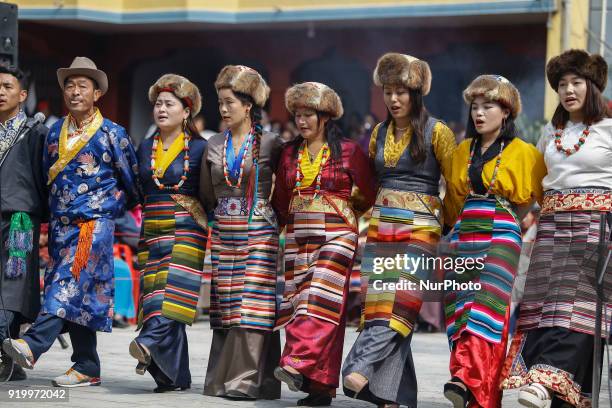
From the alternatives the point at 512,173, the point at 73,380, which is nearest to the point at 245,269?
the point at 73,380

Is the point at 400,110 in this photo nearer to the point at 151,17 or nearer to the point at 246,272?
the point at 246,272

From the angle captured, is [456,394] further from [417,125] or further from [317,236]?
[417,125]

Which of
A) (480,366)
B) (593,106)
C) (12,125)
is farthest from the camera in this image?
(12,125)

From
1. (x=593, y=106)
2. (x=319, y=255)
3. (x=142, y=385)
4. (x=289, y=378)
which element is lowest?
(x=142, y=385)

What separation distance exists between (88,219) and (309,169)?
1445mm

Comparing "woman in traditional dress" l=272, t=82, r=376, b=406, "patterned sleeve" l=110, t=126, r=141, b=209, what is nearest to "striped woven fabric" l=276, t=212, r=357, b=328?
"woman in traditional dress" l=272, t=82, r=376, b=406

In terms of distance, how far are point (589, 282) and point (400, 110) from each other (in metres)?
1.40

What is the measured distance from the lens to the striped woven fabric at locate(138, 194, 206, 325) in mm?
7352

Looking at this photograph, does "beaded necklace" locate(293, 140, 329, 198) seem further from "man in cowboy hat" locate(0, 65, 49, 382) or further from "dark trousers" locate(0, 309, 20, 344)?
"dark trousers" locate(0, 309, 20, 344)

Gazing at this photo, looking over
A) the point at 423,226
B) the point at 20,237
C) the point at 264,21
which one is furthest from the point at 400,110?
the point at 264,21

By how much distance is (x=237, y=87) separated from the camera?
731 cm

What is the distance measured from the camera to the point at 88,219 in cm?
743

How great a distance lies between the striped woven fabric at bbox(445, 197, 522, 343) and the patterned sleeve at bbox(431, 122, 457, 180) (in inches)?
12.0

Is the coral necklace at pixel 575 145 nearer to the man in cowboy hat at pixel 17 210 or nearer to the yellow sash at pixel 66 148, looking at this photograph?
the yellow sash at pixel 66 148
